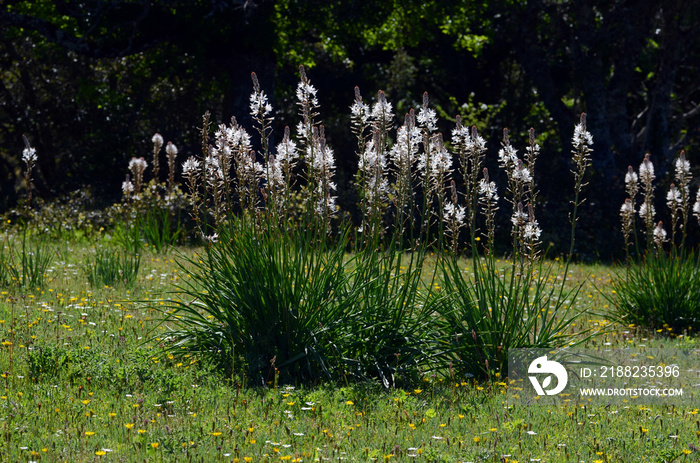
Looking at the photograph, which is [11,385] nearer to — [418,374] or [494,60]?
[418,374]

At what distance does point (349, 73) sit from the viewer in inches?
1021

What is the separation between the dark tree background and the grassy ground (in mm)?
10944

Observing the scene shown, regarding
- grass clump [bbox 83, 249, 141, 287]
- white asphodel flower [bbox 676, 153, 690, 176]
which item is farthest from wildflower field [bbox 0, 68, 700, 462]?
white asphodel flower [bbox 676, 153, 690, 176]

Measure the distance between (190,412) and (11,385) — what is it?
5.32ft

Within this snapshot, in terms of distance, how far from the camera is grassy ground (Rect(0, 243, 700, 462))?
486cm

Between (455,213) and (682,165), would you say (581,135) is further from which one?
(682,165)

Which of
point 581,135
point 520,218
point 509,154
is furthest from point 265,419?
point 581,135

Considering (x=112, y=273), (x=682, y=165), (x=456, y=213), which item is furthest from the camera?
(x=112, y=273)

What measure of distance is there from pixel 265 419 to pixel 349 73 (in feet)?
71.0

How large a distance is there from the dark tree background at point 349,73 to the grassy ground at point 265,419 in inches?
431

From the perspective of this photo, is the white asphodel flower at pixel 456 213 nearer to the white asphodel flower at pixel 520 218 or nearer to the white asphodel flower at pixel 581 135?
the white asphodel flower at pixel 520 218

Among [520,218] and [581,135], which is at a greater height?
[581,135]

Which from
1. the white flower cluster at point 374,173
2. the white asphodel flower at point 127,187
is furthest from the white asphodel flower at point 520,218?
the white asphodel flower at point 127,187

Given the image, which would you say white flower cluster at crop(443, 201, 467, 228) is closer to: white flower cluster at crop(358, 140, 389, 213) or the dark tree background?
white flower cluster at crop(358, 140, 389, 213)
